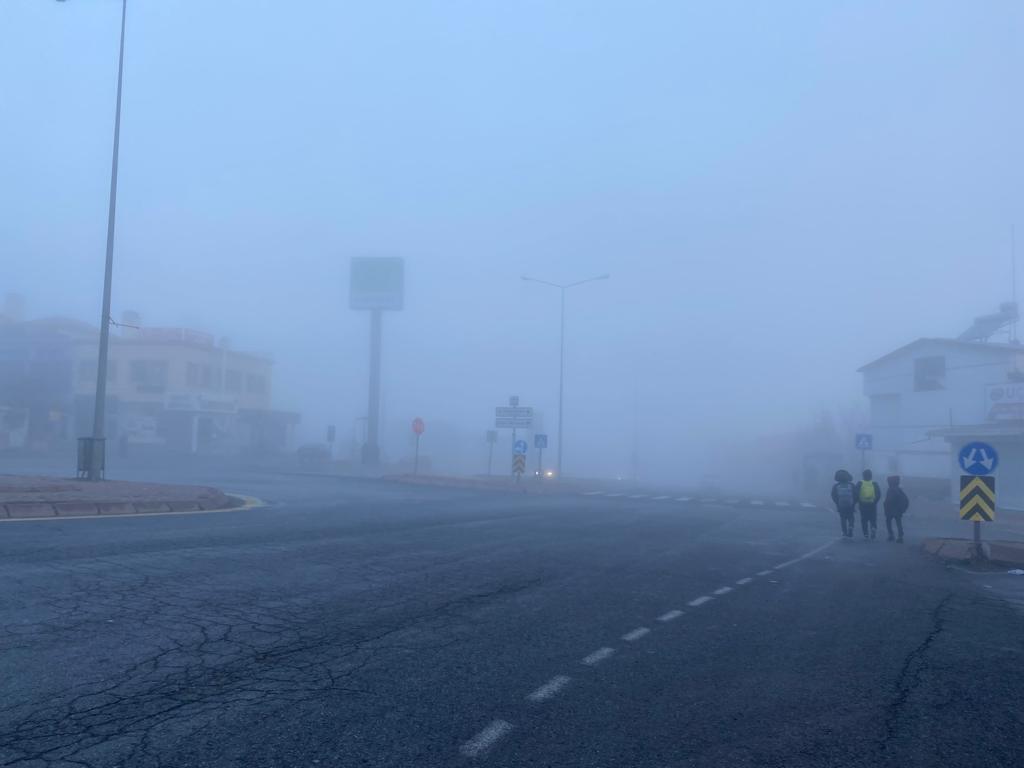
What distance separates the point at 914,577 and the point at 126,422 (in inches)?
2530

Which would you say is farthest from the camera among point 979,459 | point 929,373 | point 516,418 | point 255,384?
point 255,384

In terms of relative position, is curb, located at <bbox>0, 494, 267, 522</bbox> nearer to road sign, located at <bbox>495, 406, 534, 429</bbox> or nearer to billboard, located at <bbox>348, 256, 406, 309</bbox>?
road sign, located at <bbox>495, 406, 534, 429</bbox>

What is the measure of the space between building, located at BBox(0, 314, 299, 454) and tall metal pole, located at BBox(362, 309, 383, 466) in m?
14.5

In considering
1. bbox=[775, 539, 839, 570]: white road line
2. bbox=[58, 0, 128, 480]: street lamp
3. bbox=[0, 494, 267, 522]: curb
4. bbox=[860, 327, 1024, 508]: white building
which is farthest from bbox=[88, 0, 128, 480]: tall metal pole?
bbox=[860, 327, 1024, 508]: white building

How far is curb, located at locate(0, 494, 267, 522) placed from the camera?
15.1 meters

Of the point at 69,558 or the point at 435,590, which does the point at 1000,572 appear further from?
the point at 69,558

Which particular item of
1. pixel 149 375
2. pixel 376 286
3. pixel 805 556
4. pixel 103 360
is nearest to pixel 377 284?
pixel 376 286

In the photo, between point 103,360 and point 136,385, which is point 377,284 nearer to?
point 136,385

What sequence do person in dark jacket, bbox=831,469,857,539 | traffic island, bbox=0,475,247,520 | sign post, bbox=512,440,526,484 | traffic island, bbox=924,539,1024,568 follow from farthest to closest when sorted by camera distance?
sign post, bbox=512,440,526,484
person in dark jacket, bbox=831,469,857,539
traffic island, bbox=0,475,247,520
traffic island, bbox=924,539,1024,568

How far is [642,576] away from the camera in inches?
445

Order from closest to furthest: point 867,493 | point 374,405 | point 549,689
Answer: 1. point 549,689
2. point 867,493
3. point 374,405

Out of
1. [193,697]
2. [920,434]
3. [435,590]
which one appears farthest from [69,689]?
[920,434]

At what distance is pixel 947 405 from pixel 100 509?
44.1 meters

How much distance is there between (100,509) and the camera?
1670 cm
